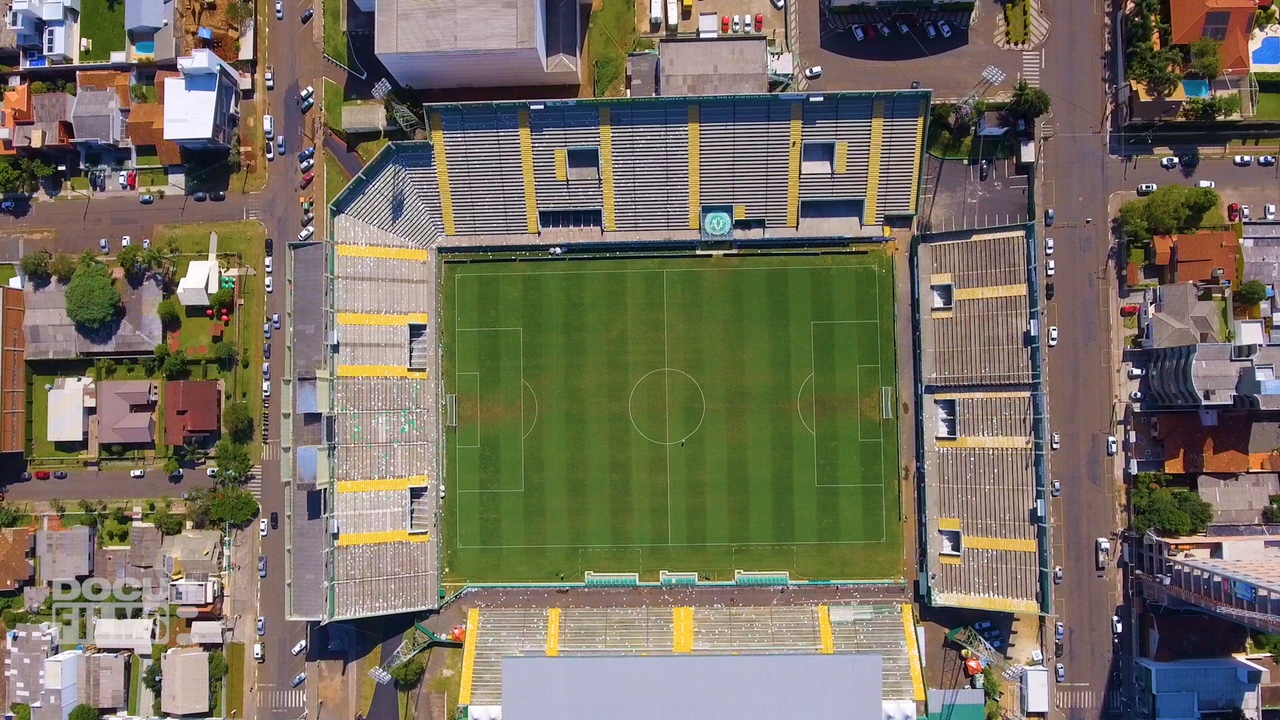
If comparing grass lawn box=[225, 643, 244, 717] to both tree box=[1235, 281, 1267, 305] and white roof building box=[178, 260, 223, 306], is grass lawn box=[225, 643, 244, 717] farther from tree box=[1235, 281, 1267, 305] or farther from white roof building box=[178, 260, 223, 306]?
tree box=[1235, 281, 1267, 305]

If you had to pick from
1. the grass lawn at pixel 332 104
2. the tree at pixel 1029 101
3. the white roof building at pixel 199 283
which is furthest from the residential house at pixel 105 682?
the tree at pixel 1029 101

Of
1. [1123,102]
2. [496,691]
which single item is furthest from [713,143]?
[496,691]

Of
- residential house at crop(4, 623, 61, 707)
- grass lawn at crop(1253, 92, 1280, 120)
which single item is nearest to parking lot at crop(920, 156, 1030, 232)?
grass lawn at crop(1253, 92, 1280, 120)

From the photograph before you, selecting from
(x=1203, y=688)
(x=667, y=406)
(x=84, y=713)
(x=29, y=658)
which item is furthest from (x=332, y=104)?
(x=1203, y=688)

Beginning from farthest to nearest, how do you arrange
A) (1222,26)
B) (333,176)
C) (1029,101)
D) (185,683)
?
(333,176)
(185,683)
(1222,26)
(1029,101)

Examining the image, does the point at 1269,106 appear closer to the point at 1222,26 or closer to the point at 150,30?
the point at 1222,26

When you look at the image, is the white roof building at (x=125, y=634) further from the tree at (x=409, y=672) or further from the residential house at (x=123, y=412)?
the tree at (x=409, y=672)

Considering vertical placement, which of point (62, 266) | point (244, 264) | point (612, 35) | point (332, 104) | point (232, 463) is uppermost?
point (612, 35)

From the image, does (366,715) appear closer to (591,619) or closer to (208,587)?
(208,587)
